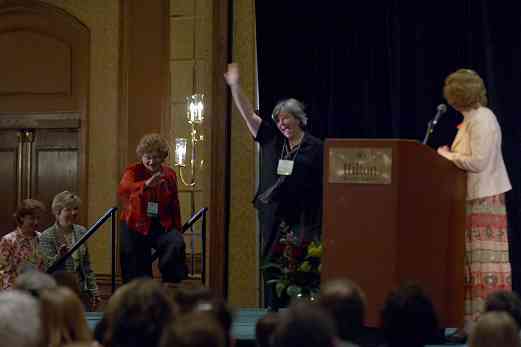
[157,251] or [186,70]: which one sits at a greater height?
[186,70]

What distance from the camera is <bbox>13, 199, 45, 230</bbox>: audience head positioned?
19.9 feet

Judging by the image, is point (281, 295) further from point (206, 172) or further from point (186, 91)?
point (186, 91)

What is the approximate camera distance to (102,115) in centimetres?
928

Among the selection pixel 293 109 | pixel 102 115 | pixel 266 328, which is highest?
pixel 102 115

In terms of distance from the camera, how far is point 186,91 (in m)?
8.94

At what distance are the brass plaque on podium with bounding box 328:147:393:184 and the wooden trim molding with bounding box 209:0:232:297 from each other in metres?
2.82

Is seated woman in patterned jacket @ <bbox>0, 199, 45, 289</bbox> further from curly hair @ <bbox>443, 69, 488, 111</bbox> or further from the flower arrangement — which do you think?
curly hair @ <bbox>443, 69, 488, 111</bbox>

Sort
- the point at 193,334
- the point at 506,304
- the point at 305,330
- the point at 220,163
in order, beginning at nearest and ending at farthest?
the point at 193,334 < the point at 305,330 < the point at 506,304 < the point at 220,163

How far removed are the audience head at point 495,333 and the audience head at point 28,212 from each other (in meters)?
3.89

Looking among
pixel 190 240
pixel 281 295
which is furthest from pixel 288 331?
pixel 190 240

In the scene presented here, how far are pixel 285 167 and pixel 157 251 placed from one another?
93 centimetres

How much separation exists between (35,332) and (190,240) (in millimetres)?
6130

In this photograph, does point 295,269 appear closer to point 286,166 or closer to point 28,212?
point 286,166

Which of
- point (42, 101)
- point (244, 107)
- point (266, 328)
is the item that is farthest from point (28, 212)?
point (42, 101)
